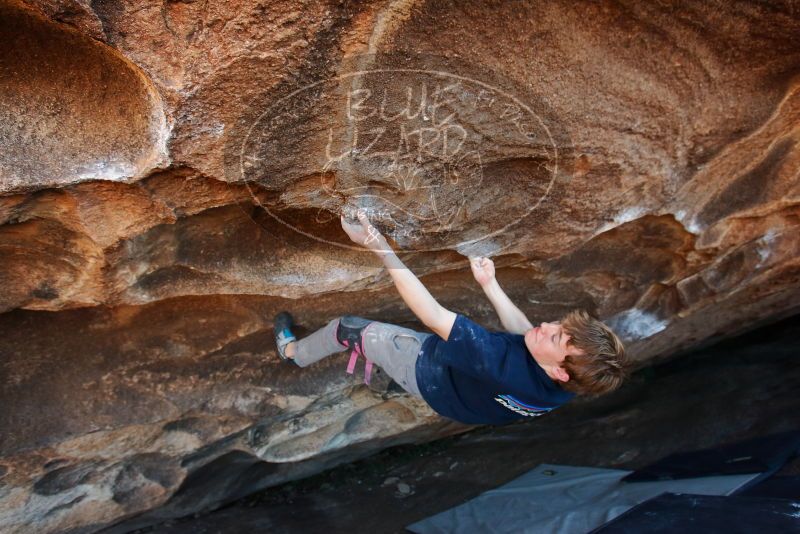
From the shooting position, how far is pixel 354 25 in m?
1.18

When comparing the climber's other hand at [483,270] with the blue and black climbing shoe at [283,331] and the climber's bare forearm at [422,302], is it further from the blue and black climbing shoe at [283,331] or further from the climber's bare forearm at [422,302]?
the blue and black climbing shoe at [283,331]

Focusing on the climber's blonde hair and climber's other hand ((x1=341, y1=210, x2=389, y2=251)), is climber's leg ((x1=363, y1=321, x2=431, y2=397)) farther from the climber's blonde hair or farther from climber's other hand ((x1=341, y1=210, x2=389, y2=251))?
the climber's blonde hair

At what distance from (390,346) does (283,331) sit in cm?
39

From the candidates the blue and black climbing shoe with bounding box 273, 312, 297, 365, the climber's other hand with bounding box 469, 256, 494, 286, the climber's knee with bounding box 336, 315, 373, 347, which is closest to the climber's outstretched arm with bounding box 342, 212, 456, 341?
the climber's other hand with bounding box 469, 256, 494, 286

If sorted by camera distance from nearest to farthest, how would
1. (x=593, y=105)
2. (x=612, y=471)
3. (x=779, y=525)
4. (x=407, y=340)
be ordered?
(x=593, y=105) → (x=779, y=525) → (x=407, y=340) → (x=612, y=471)

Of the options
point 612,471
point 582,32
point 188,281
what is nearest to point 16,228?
point 188,281

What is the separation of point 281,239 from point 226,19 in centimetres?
71

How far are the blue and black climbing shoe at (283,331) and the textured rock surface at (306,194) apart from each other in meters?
0.04

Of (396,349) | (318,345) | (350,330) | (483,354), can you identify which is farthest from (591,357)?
(318,345)

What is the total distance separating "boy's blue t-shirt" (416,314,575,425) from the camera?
1.47 metres

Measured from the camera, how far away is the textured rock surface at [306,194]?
1199 mm

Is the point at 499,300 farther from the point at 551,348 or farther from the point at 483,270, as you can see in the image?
the point at 551,348

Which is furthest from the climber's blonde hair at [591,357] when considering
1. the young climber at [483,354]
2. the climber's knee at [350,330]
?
the climber's knee at [350,330]

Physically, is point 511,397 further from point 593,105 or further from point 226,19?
point 226,19
